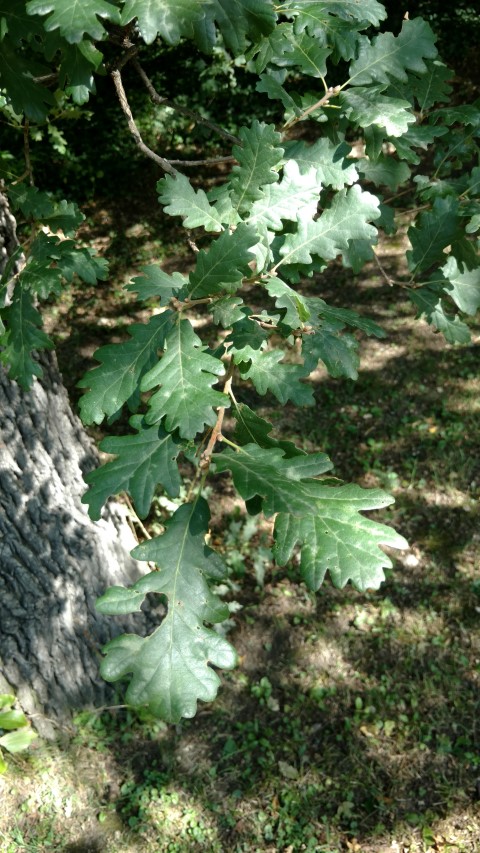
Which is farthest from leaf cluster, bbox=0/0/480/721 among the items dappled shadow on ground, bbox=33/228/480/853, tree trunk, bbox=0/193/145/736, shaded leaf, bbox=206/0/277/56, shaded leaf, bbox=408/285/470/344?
dappled shadow on ground, bbox=33/228/480/853

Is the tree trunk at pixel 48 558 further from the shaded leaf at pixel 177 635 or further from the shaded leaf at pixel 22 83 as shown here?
the shaded leaf at pixel 177 635

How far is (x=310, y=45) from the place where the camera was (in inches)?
66.8

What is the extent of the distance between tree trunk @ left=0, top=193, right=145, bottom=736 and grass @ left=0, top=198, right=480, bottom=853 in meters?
0.27

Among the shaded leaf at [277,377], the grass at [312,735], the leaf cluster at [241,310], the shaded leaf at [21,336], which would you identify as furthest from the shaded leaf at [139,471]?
the grass at [312,735]

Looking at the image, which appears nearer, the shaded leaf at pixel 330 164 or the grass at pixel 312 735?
the shaded leaf at pixel 330 164

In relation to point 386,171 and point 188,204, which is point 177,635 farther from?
point 386,171

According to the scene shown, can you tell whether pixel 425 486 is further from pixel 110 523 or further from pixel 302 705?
pixel 110 523

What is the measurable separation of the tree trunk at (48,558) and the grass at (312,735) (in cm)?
27

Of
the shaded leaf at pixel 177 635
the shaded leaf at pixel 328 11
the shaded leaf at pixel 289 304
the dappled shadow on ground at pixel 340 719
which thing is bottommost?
the dappled shadow on ground at pixel 340 719

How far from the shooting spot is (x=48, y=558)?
286 cm

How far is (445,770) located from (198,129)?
2719 mm

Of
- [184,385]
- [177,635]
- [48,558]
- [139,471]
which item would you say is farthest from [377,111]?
[48,558]

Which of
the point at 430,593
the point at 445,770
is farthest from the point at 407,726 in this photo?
the point at 430,593

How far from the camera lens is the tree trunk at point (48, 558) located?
106 inches
